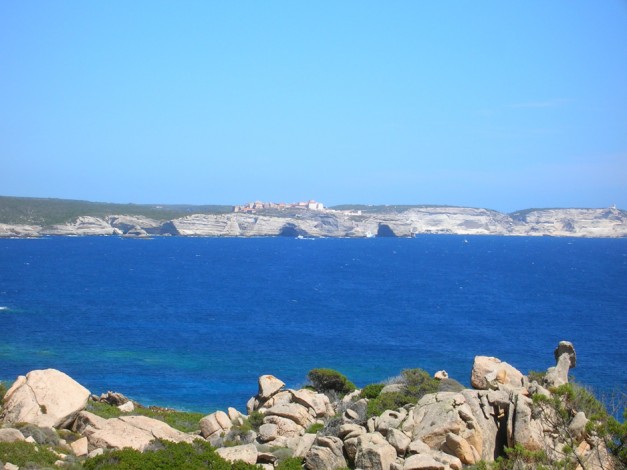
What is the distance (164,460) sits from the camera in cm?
1477

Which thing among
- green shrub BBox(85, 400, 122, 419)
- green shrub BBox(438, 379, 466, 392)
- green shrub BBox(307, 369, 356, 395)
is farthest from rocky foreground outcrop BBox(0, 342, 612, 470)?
green shrub BBox(307, 369, 356, 395)

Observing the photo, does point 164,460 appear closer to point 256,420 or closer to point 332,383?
point 256,420

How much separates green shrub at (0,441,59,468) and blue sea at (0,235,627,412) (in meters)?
18.9

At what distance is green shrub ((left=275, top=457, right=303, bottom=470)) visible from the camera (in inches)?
617

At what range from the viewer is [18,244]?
162250 mm

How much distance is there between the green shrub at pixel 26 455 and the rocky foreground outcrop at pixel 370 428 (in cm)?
91

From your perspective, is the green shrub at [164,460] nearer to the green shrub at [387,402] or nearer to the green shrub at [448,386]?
the green shrub at [387,402]

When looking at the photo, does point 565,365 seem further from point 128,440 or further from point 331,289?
point 331,289

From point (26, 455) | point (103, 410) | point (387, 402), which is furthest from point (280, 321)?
point (26, 455)

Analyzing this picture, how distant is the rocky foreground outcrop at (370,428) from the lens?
15.3 m

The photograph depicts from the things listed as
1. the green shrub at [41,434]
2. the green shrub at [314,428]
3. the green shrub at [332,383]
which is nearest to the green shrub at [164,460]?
the green shrub at [41,434]

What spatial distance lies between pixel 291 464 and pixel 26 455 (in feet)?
21.5

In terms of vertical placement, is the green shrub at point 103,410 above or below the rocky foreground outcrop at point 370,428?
below

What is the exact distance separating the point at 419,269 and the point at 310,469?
103440 mm
